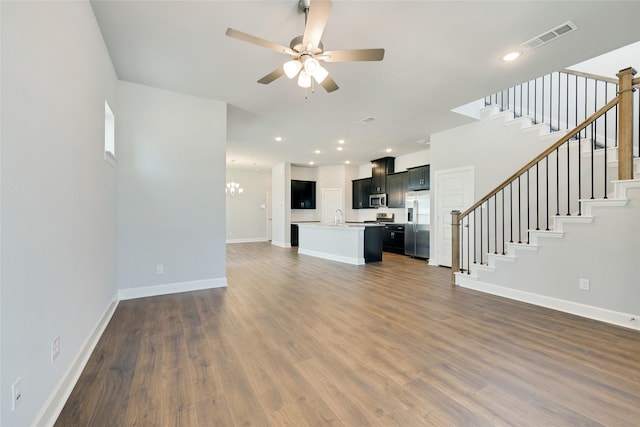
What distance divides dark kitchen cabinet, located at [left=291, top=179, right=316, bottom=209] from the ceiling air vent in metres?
8.13

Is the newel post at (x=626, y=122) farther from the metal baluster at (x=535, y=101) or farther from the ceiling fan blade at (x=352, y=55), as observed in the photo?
the ceiling fan blade at (x=352, y=55)

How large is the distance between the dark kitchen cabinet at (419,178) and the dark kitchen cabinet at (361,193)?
6.63 feet

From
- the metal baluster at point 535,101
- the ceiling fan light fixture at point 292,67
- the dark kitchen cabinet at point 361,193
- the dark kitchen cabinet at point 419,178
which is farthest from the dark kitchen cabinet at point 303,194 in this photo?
the ceiling fan light fixture at point 292,67

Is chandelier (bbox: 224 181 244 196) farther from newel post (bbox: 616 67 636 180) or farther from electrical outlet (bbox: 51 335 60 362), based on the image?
newel post (bbox: 616 67 636 180)

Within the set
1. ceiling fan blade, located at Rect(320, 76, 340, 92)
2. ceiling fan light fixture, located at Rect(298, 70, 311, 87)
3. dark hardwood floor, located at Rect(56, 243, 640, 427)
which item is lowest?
dark hardwood floor, located at Rect(56, 243, 640, 427)

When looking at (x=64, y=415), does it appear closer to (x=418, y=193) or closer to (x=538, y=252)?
(x=538, y=252)

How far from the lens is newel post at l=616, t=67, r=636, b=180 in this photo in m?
2.95

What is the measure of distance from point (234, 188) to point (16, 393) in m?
9.49

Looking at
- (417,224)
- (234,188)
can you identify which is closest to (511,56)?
(417,224)

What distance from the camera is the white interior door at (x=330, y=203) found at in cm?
1040

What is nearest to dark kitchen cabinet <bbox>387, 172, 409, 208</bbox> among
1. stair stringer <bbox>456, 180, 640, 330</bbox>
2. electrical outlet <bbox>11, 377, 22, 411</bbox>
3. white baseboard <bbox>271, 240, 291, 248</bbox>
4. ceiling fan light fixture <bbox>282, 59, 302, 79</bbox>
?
white baseboard <bbox>271, 240, 291, 248</bbox>

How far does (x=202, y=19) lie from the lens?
8.21ft

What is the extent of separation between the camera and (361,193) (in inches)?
388

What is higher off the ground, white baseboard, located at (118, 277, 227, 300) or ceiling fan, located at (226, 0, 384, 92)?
ceiling fan, located at (226, 0, 384, 92)
